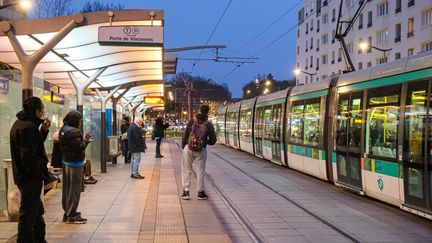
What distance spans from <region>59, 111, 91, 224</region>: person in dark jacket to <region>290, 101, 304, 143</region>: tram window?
27.6ft

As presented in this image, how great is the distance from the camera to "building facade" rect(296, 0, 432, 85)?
41.6 meters

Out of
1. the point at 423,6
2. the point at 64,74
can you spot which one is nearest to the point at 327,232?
the point at 64,74

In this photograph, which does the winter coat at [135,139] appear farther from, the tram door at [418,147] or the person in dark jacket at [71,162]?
the tram door at [418,147]

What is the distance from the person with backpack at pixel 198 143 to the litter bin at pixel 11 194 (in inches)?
140

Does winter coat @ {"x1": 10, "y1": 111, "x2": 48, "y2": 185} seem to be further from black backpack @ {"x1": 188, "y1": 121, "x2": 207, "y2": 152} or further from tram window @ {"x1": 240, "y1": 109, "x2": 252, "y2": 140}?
tram window @ {"x1": 240, "y1": 109, "x2": 252, "y2": 140}

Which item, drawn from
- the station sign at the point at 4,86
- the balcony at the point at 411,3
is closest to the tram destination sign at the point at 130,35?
the station sign at the point at 4,86

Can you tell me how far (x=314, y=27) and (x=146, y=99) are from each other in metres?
47.4

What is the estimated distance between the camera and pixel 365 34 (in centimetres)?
5238

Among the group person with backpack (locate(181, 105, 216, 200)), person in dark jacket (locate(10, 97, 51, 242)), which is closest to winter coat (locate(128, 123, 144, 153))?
person with backpack (locate(181, 105, 216, 200))

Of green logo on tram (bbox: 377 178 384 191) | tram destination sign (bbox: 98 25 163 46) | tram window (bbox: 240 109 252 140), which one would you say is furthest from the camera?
tram window (bbox: 240 109 252 140)

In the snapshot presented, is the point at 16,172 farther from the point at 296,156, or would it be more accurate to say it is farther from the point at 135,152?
the point at 296,156

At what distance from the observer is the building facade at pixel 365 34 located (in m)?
41.6

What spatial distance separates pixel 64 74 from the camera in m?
14.4

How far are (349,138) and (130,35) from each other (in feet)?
16.7
